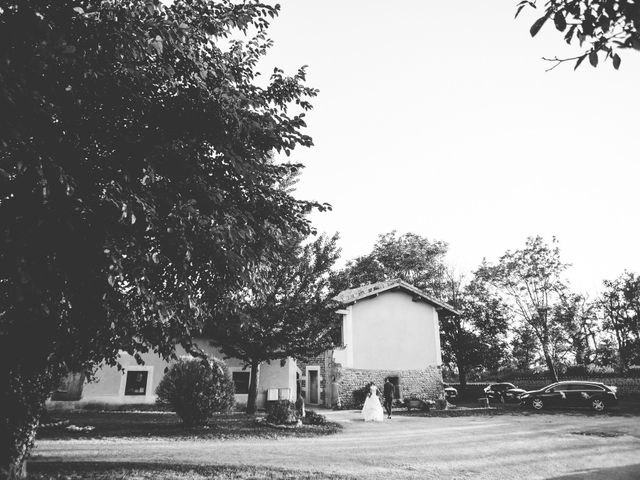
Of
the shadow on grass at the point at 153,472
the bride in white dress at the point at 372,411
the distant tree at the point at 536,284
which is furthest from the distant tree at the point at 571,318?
the shadow on grass at the point at 153,472

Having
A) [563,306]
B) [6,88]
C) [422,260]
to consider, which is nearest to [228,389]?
[6,88]

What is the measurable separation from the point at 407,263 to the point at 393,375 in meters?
19.1

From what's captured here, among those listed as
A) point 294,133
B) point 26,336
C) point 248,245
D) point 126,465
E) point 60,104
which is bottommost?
point 126,465

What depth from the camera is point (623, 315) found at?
36594 millimetres

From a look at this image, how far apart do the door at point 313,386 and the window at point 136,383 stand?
431 inches

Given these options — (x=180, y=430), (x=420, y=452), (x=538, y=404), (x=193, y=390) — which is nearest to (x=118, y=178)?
(x=420, y=452)

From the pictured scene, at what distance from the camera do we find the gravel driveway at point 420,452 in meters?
7.94

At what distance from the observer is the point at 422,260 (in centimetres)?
4203

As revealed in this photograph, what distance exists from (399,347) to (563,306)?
15.3m

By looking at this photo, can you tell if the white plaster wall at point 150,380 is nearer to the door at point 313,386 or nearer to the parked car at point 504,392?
the door at point 313,386

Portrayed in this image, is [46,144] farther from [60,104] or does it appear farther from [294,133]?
[294,133]

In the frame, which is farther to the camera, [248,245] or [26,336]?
[248,245]

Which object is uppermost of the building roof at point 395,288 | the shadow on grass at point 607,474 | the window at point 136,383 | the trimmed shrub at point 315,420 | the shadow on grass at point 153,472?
the building roof at point 395,288

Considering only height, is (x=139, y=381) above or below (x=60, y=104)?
below
